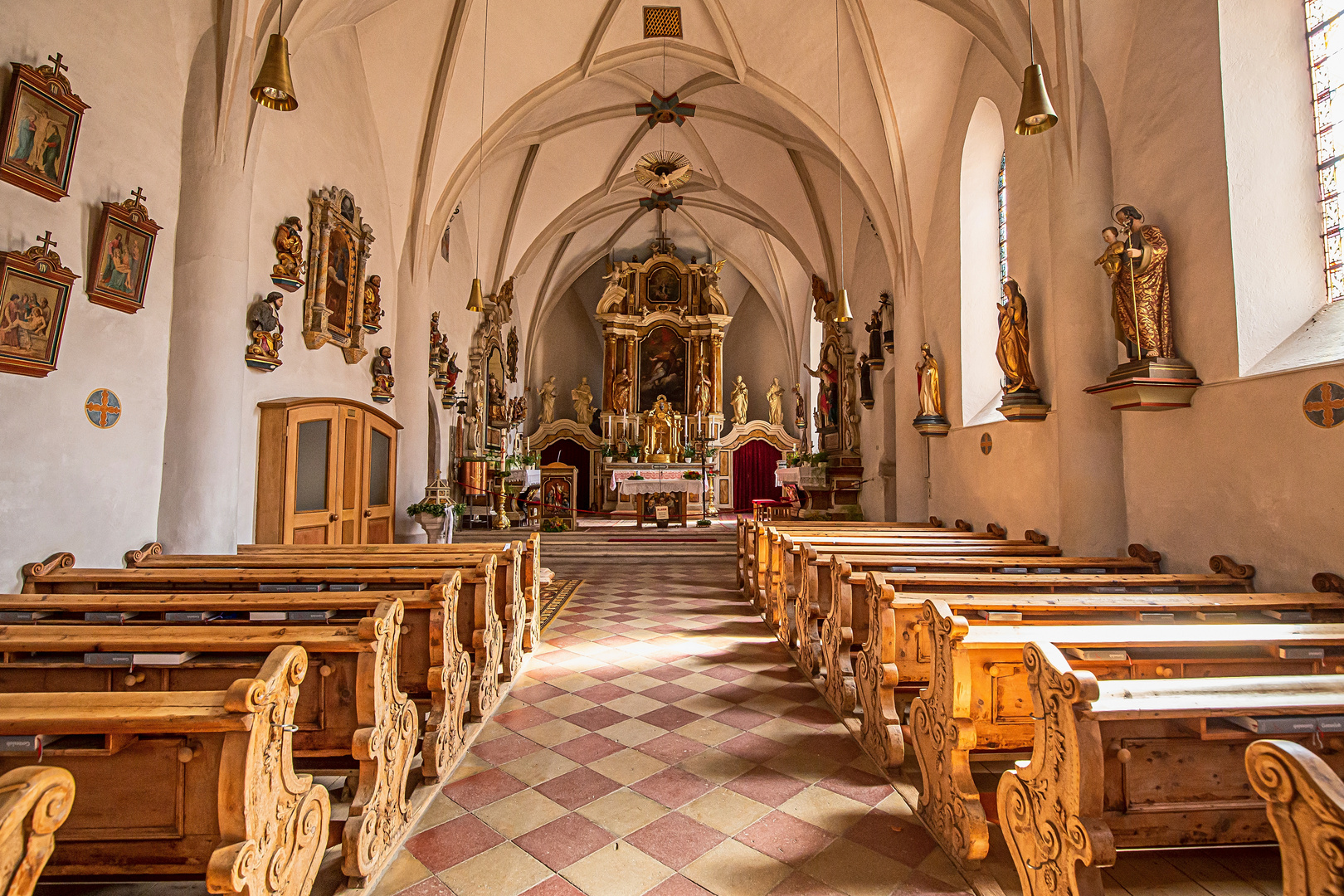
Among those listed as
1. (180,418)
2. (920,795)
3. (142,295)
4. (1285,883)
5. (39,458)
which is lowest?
(920,795)

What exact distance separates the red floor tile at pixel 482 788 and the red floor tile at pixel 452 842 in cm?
15

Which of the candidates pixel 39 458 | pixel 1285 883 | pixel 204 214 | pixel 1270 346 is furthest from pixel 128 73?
pixel 1270 346

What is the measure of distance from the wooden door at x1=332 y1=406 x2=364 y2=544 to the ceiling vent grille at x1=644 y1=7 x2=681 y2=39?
726cm

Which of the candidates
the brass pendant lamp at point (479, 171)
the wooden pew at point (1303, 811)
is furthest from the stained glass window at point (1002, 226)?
the wooden pew at point (1303, 811)

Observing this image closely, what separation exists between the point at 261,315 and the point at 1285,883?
7455mm

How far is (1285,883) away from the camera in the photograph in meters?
1.28

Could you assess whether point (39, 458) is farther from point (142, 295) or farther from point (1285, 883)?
point (1285, 883)

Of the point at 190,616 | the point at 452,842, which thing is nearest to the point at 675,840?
the point at 452,842

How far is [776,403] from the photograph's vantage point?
20.4 metres

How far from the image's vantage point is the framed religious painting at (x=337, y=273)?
738 centimetres

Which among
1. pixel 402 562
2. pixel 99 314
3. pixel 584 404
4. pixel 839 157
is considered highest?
pixel 839 157

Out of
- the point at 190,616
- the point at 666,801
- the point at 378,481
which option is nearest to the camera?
the point at 666,801

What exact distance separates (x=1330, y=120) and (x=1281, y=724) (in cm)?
491

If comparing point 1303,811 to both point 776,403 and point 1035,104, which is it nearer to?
point 1035,104
